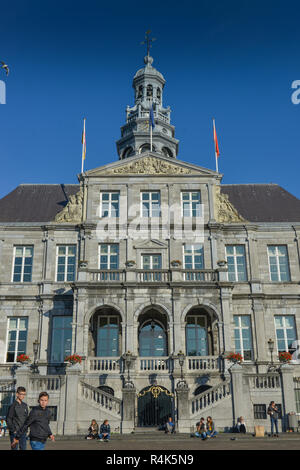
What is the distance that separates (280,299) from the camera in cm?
3180

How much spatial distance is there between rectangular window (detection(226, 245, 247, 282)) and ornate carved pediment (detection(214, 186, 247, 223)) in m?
1.89

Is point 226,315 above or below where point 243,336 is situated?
above

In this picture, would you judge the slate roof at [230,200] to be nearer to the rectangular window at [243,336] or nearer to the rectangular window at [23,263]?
the rectangular window at [23,263]

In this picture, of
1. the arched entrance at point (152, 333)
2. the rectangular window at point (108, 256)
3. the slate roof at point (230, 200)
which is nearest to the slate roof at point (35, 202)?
the slate roof at point (230, 200)

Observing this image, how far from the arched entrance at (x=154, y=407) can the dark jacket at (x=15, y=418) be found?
622 inches

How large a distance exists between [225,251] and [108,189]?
8.89 m

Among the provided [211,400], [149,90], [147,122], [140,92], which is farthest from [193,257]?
[140,92]

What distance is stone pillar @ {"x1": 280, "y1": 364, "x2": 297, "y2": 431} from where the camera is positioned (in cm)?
2303

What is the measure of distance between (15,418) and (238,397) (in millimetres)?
→ 14769

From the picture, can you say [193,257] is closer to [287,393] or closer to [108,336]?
[108,336]

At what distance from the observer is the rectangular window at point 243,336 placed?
30156 millimetres

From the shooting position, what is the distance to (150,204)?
33.3 meters

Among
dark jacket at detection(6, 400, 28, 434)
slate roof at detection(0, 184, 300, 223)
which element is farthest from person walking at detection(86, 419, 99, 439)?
slate roof at detection(0, 184, 300, 223)

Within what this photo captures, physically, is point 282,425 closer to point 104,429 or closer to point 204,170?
point 104,429
